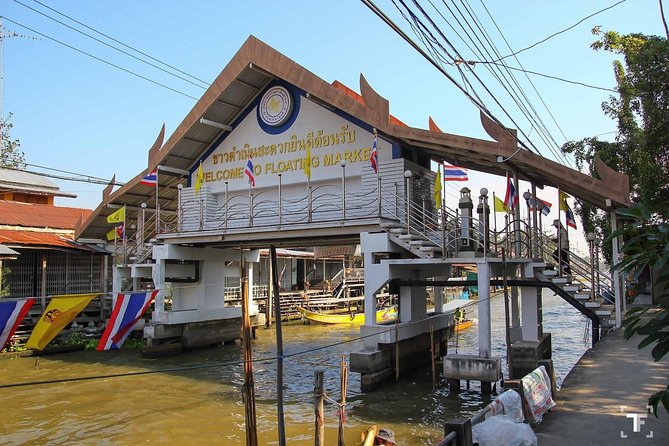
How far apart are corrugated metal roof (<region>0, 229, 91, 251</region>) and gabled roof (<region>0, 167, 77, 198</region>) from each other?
205 inches

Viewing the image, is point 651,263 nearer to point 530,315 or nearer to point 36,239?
point 530,315

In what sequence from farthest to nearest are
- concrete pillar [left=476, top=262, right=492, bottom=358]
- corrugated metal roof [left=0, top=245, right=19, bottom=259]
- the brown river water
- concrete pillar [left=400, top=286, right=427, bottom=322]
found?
corrugated metal roof [left=0, top=245, right=19, bottom=259] < concrete pillar [left=400, top=286, right=427, bottom=322] < concrete pillar [left=476, top=262, right=492, bottom=358] < the brown river water

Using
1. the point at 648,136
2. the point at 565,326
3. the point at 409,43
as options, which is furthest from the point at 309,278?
the point at 409,43

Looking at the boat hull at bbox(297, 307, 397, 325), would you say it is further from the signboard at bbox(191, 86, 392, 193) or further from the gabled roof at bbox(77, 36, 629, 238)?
the signboard at bbox(191, 86, 392, 193)

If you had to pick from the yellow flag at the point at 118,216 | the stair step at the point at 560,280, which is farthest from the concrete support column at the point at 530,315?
the yellow flag at the point at 118,216

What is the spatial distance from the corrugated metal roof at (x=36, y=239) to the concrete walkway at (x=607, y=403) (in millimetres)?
19163

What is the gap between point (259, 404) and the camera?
1292 centimetres

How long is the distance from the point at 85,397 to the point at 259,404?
4547mm

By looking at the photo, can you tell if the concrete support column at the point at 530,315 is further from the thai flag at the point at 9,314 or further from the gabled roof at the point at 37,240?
the gabled roof at the point at 37,240

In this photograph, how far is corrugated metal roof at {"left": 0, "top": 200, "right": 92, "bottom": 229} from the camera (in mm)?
23172

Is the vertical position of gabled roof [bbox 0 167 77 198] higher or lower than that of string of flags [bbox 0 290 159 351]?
higher

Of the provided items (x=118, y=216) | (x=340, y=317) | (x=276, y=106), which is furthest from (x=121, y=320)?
(x=340, y=317)

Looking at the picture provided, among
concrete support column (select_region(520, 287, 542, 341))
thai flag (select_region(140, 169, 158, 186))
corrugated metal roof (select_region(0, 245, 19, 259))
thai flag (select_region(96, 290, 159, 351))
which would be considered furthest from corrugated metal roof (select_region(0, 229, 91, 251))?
concrete support column (select_region(520, 287, 542, 341))

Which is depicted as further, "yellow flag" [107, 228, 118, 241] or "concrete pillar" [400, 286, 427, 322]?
"yellow flag" [107, 228, 118, 241]
